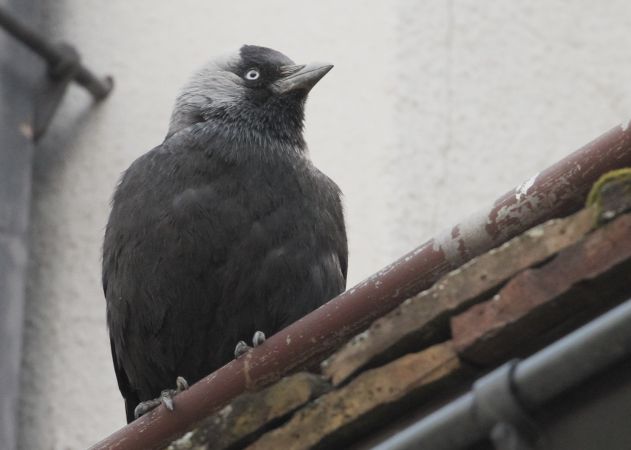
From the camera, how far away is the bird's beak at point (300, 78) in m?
6.25

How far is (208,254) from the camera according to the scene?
5113 millimetres

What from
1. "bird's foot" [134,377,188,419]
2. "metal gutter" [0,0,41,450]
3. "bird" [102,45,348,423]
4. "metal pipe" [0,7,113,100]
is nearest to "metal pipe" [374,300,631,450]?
"bird's foot" [134,377,188,419]

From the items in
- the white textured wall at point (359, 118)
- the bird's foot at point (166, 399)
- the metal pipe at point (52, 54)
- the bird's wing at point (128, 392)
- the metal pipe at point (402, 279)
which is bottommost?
the metal pipe at point (402, 279)

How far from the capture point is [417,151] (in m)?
7.74

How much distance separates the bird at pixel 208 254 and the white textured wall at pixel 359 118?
6.50ft

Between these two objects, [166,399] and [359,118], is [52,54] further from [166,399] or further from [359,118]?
[166,399]

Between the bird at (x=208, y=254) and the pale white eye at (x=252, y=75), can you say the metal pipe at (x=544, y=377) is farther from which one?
the pale white eye at (x=252, y=75)

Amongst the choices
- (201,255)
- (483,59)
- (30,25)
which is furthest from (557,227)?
(30,25)

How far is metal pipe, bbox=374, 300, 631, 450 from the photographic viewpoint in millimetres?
2635

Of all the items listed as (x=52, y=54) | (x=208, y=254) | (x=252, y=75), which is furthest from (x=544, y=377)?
(x=52, y=54)

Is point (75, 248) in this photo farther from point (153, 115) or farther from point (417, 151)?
point (417, 151)

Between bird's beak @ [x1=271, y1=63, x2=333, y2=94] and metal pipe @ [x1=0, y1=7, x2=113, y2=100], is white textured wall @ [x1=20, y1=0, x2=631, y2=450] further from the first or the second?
bird's beak @ [x1=271, y1=63, x2=333, y2=94]

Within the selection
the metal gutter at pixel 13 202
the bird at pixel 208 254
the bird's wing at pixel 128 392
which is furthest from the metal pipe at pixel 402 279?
the metal gutter at pixel 13 202

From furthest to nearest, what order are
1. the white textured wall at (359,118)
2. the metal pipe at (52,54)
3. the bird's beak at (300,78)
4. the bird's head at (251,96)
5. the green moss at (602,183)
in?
1. the metal pipe at (52,54)
2. the white textured wall at (359,118)
3. the bird's beak at (300,78)
4. the bird's head at (251,96)
5. the green moss at (602,183)
